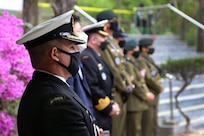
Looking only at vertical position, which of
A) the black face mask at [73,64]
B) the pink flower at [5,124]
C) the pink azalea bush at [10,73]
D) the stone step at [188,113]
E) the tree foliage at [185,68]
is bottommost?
the stone step at [188,113]

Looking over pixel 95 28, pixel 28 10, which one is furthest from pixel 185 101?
pixel 95 28

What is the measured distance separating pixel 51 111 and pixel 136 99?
13.4 ft

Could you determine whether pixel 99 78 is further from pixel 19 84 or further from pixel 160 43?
pixel 160 43

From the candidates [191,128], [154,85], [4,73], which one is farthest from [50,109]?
[191,128]

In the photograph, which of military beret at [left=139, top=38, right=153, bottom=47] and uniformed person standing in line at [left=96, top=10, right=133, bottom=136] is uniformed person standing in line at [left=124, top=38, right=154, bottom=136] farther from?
military beret at [left=139, top=38, right=153, bottom=47]

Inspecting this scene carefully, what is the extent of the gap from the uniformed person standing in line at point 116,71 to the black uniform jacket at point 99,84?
0.75 meters

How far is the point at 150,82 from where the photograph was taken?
6480mm

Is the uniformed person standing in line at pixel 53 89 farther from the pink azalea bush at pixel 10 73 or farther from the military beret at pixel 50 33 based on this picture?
the pink azalea bush at pixel 10 73

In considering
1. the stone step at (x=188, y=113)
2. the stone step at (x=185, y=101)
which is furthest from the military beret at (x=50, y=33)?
the stone step at (x=185, y=101)

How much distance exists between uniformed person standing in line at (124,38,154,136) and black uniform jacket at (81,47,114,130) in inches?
59.3

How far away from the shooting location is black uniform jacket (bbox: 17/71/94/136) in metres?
1.97

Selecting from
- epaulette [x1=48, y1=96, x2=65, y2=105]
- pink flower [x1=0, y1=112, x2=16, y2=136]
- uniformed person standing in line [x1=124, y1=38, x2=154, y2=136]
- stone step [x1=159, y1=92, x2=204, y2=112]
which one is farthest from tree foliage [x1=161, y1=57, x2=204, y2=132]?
epaulette [x1=48, y1=96, x2=65, y2=105]

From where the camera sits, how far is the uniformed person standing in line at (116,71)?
527 centimetres

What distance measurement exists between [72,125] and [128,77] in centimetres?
361
